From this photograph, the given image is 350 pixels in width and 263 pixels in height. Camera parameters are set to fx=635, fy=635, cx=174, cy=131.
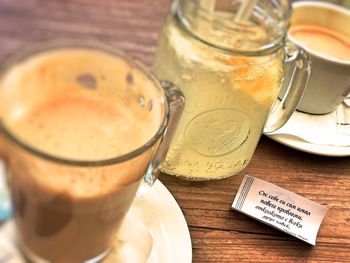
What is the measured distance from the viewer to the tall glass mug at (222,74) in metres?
0.51

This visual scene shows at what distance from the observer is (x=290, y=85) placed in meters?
0.60

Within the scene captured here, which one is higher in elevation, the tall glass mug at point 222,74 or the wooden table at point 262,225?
the tall glass mug at point 222,74

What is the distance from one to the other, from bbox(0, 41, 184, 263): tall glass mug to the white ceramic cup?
225 millimetres

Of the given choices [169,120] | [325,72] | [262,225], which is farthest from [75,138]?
[325,72]

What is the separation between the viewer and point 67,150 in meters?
0.41

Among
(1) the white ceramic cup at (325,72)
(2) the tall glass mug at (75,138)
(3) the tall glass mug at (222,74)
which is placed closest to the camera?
(2) the tall glass mug at (75,138)

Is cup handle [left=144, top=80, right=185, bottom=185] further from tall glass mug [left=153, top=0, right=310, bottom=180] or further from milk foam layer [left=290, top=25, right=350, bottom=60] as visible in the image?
milk foam layer [left=290, top=25, right=350, bottom=60]

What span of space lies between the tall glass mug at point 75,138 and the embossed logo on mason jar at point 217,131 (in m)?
0.07

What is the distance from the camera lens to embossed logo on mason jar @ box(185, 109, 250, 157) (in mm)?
556

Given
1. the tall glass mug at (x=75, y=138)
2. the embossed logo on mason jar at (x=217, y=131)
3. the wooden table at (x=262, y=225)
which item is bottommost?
the wooden table at (x=262, y=225)

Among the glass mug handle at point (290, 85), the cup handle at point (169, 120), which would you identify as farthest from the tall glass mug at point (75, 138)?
the glass mug handle at point (290, 85)

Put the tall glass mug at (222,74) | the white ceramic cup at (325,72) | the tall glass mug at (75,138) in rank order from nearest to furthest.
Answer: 1. the tall glass mug at (75,138)
2. the tall glass mug at (222,74)
3. the white ceramic cup at (325,72)

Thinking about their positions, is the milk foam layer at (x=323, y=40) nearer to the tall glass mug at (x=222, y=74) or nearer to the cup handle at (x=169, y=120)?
the tall glass mug at (x=222, y=74)

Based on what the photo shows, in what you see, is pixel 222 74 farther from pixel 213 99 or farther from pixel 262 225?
pixel 262 225
